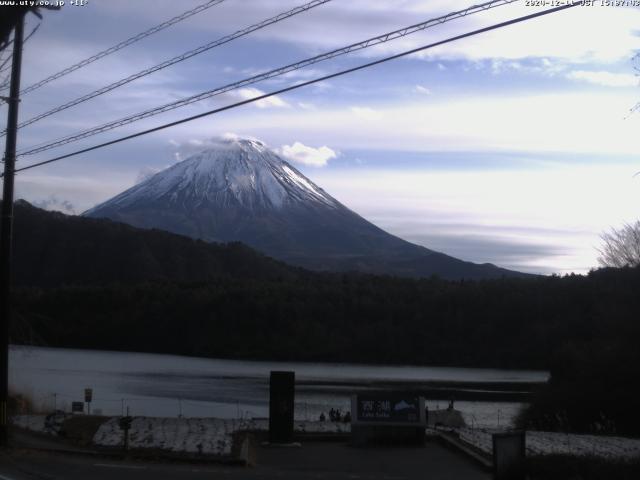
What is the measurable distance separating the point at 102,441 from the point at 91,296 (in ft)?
314

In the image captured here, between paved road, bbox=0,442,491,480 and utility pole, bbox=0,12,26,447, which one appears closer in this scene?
paved road, bbox=0,442,491,480

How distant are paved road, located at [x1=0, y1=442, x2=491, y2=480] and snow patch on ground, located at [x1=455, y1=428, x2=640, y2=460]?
1.28 metres

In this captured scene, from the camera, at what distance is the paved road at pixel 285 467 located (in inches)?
625

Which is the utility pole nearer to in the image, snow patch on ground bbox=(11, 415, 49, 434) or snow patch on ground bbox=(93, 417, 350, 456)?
snow patch on ground bbox=(11, 415, 49, 434)

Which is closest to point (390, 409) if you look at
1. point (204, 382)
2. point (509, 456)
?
point (509, 456)

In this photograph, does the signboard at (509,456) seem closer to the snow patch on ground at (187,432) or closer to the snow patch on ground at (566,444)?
the snow patch on ground at (566,444)

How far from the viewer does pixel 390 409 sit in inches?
781

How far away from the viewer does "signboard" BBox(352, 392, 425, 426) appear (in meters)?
19.8

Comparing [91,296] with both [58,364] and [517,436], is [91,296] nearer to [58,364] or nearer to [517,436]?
[58,364]

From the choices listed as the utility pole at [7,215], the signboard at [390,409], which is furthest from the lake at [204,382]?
the signboard at [390,409]

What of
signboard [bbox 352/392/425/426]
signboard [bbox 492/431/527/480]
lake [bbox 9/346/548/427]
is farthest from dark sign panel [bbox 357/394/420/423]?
lake [bbox 9/346/548/427]

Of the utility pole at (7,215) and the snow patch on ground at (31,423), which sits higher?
the utility pole at (7,215)

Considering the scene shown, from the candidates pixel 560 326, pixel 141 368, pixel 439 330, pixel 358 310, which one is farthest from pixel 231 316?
pixel 560 326

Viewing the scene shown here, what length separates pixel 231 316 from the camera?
365 ft
